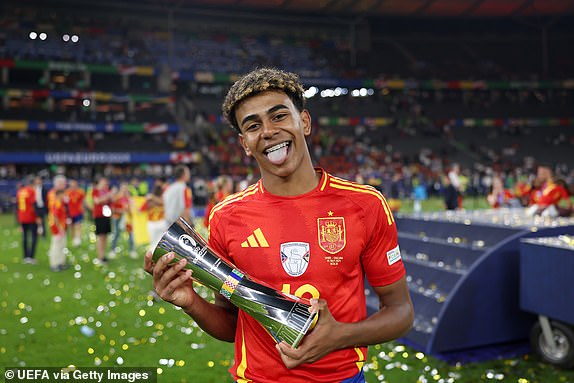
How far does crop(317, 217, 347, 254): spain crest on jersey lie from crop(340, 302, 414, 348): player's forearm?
280 millimetres

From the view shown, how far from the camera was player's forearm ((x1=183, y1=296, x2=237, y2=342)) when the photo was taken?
2184 mm

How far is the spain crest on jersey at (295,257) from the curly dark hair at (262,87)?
1.67 ft

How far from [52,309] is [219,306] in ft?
22.7

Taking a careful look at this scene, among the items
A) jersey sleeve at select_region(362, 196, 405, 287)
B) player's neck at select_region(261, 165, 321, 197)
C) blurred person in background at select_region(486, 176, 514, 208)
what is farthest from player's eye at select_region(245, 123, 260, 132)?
blurred person in background at select_region(486, 176, 514, 208)

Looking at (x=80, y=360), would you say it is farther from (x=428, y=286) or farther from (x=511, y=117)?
(x=511, y=117)

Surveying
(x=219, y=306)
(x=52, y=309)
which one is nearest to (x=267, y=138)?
(x=219, y=306)

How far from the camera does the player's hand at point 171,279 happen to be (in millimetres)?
1978

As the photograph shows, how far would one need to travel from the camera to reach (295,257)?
2137 mm

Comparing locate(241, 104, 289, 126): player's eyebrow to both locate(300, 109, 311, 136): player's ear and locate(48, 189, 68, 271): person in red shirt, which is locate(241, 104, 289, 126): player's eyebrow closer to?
locate(300, 109, 311, 136): player's ear

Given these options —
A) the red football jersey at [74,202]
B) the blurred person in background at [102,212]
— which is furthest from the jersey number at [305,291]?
the red football jersey at [74,202]

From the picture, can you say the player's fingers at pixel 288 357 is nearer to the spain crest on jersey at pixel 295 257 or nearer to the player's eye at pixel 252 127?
the spain crest on jersey at pixel 295 257

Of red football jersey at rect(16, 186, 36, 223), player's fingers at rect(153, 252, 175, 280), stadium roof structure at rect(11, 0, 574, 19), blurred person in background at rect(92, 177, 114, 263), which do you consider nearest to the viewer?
player's fingers at rect(153, 252, 175, 280)

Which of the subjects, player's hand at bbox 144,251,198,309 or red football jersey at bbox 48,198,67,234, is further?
red football jersey at bbox 48,198,67,234

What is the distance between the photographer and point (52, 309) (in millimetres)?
8414
